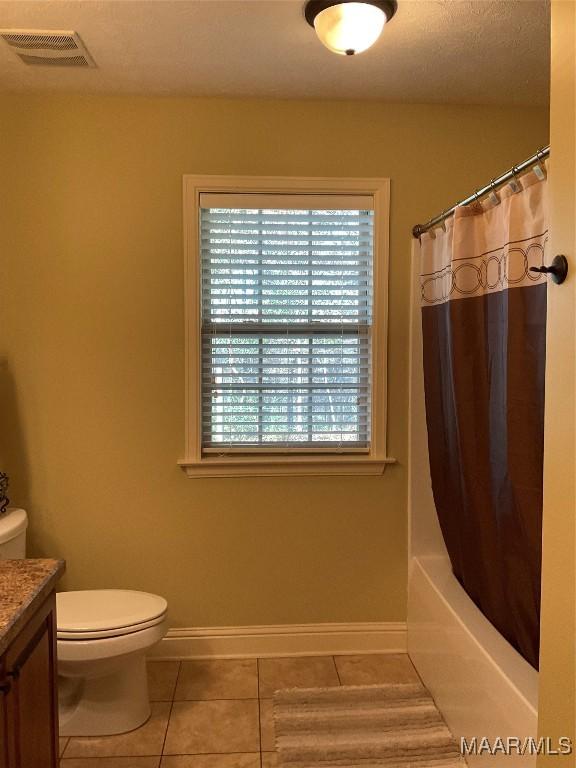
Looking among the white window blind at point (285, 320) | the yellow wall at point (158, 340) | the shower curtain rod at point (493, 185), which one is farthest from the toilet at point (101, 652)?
the shower curtain rod at point (493, 185)

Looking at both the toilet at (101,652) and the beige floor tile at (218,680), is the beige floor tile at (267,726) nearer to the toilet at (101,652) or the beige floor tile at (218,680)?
the beige floor tile at (218,680)

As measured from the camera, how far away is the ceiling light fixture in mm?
1897

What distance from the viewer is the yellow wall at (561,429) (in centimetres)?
121

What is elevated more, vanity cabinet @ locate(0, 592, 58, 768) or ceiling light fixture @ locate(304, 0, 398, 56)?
ceiling light fixture @ locate(304, 0, 398, 56)

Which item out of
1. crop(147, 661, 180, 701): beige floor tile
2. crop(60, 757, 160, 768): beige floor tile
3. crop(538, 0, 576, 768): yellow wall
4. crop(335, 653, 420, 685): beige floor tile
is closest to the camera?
crop(538, 0, 576, 768): yellow wall

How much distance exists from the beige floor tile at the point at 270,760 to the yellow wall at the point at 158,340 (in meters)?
0.72

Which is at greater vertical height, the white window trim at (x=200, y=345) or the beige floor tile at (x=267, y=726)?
the white window trim at (x=200, y=345)

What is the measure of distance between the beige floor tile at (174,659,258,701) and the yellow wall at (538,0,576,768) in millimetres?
1486

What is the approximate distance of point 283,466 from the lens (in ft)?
9.11

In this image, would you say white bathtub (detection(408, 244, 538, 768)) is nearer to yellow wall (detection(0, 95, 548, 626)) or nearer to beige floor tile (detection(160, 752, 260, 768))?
yellow wall (detection(0, 95, 548, 626))

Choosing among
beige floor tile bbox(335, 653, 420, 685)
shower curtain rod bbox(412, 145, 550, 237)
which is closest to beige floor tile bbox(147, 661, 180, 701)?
beige floor tile bbox(335, 653, 420, 685)

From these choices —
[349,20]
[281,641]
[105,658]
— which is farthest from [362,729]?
[349,20]

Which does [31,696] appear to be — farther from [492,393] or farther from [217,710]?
[492,393]

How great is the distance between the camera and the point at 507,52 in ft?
7.34
